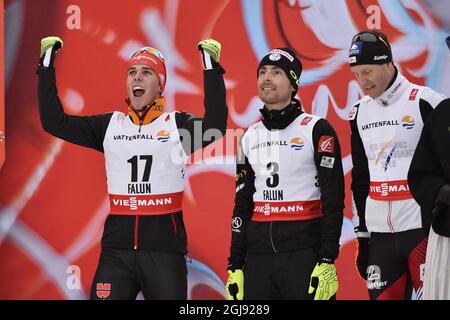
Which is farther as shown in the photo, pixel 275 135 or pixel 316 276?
pixel 275 135

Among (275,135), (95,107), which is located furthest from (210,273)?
(275,135)

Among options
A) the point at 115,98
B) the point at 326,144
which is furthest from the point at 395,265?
the point at 115,98

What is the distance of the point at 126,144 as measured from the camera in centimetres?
496

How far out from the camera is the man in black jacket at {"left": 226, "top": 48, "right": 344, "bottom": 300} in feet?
14.8

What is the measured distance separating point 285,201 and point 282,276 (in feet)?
1.34

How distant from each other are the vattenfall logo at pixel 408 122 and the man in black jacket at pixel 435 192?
923 millimetres

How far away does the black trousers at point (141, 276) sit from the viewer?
4.73 meters

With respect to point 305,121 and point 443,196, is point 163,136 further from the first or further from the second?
point 443,196

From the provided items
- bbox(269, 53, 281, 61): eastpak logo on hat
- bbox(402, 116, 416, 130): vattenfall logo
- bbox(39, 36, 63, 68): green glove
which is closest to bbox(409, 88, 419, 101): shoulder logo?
bbox(402, 116, 416, 130): vattenfall logo

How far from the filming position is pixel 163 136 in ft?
16.3

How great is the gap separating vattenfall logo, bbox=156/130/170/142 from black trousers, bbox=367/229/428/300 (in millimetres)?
1314

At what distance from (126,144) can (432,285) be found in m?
2.13

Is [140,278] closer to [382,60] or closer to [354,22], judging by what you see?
[382,60]

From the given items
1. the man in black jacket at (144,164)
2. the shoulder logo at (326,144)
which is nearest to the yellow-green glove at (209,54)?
the man in black jacket at (144,164)
